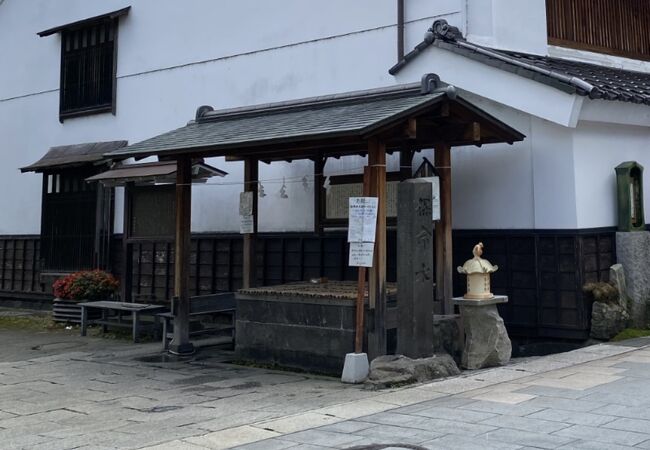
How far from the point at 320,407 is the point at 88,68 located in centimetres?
1410

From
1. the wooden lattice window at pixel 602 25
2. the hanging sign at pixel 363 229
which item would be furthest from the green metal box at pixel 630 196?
the hanging sign at pixel 363 229

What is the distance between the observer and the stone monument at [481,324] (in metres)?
9.87

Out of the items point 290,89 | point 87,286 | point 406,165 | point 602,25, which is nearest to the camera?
point 406,165

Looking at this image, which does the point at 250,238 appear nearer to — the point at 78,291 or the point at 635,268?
the point at 78,291

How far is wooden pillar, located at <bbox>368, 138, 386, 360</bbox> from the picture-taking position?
30.3 feet

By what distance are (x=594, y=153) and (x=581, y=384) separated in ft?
14.7

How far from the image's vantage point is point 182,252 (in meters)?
11.6

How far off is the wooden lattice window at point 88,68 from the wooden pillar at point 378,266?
36.1 feet

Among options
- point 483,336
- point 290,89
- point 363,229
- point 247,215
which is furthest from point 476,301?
point 290,89

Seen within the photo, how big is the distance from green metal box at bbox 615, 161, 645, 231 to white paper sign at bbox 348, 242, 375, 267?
16.5ft

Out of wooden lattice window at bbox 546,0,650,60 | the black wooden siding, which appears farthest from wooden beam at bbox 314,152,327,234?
wooden lattice window at bbox 546,0,650,60

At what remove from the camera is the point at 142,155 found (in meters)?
10.9

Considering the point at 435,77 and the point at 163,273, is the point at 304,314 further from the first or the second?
the point at 163,273

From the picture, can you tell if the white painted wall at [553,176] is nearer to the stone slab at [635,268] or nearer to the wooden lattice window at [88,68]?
the stone slab at [635,268]
